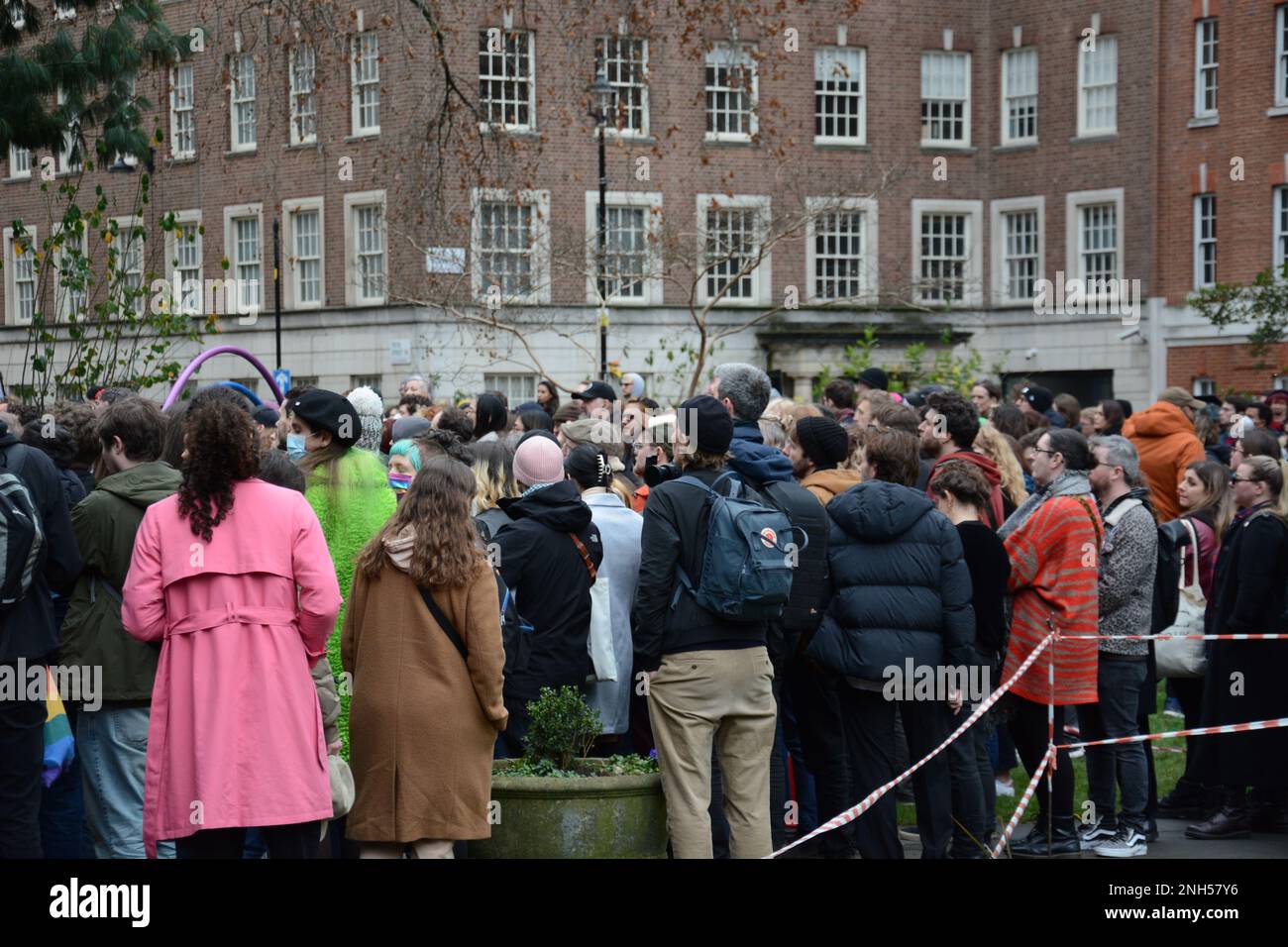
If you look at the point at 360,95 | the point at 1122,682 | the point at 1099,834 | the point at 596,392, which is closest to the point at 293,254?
the point at 360,95

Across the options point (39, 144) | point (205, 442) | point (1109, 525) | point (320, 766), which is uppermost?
point (39, 144)

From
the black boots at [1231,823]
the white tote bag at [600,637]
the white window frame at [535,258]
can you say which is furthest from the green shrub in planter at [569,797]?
the white window frame at [535,258]

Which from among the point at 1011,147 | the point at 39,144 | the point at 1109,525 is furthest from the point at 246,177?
the point at 1109,525

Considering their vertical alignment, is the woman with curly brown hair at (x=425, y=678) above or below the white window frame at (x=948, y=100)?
below

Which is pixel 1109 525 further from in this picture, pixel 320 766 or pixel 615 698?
pixel 320 766

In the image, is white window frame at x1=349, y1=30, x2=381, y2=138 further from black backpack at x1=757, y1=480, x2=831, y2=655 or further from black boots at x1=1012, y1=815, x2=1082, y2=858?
black backpack at x1=757, y1=480, x2=831, y2=655

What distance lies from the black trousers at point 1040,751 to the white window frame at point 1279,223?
29206 mm

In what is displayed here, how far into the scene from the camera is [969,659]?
8.82m

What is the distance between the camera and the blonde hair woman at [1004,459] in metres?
10.9

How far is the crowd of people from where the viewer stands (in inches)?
259

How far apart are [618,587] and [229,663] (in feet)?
8.81

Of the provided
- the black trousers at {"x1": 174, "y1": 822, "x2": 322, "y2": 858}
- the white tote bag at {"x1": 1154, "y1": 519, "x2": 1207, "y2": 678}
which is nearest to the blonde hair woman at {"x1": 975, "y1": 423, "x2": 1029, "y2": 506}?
the white tote bag at {"x1": 1154, "y1": 519, "x2": 1207, "y2": 678}

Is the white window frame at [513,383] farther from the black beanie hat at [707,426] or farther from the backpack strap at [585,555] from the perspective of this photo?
the black beanie hat at [707,426]
